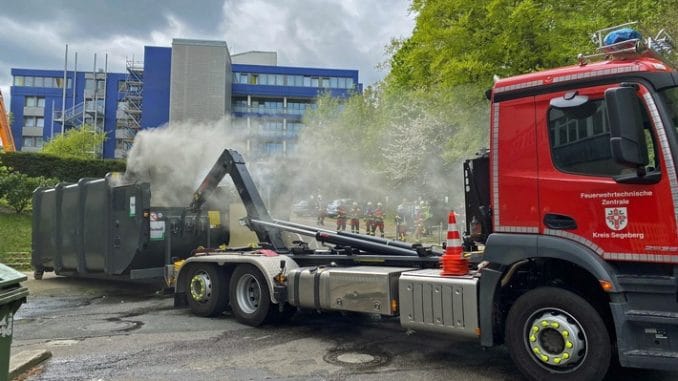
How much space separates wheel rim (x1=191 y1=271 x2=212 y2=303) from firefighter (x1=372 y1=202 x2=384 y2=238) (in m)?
5.35

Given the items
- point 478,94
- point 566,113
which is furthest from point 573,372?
point 478,94

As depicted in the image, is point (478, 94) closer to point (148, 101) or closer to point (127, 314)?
point (127, 314)

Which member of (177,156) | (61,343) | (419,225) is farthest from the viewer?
(419,225)

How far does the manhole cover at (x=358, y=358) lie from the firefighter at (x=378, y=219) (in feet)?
21.3

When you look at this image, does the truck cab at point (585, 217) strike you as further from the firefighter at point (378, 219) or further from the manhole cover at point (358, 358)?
the firefighter at point (378, 219)

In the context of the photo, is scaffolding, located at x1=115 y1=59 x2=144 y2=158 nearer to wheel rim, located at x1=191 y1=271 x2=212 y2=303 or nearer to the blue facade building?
the blue facade building

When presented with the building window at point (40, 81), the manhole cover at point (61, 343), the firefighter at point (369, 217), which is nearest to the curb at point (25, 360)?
the manhole cover at point (61, 343)

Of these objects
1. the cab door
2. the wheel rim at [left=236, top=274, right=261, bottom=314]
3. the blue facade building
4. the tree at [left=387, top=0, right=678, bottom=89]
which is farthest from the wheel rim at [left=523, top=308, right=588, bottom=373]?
the blue facade building

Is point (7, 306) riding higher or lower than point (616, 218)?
lower

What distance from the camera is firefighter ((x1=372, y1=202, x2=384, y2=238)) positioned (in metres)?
13.3

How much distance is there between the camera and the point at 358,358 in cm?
573

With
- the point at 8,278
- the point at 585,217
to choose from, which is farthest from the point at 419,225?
the point at 8,278

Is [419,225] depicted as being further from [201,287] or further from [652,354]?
[652,354]

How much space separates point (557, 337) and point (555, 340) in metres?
0.03
